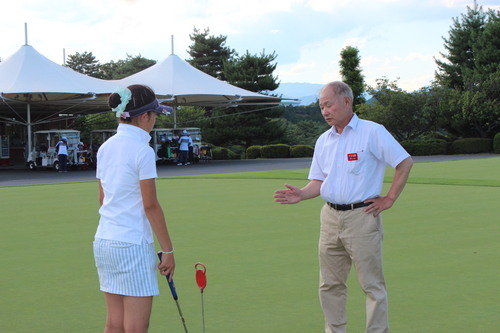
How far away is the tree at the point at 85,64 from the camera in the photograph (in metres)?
86.9

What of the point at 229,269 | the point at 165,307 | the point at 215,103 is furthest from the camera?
the point at 215,103

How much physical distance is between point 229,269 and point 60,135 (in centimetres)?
2669

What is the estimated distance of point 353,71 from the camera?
5462 cm

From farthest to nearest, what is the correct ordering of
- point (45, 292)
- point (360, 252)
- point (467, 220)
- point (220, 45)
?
point (220, 45)
point (467, 220)
point (45, 292)
point (360, 252)

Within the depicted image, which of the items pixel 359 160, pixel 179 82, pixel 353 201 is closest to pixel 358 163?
pixel 359 160

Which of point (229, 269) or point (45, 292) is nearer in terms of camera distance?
point (45, 292)

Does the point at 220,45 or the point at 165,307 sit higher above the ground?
the point at 220,45

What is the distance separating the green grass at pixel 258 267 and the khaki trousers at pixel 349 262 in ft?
1.67

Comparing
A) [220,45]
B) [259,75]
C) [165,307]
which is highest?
[220,45]

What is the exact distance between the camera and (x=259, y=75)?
180 ft

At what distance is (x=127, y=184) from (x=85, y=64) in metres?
87.5

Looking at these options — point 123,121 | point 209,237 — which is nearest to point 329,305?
point 123,121

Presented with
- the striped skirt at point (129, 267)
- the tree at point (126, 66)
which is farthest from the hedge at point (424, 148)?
the tree at point (126, 66)

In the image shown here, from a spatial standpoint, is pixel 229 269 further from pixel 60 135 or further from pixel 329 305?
pixel 60 135
